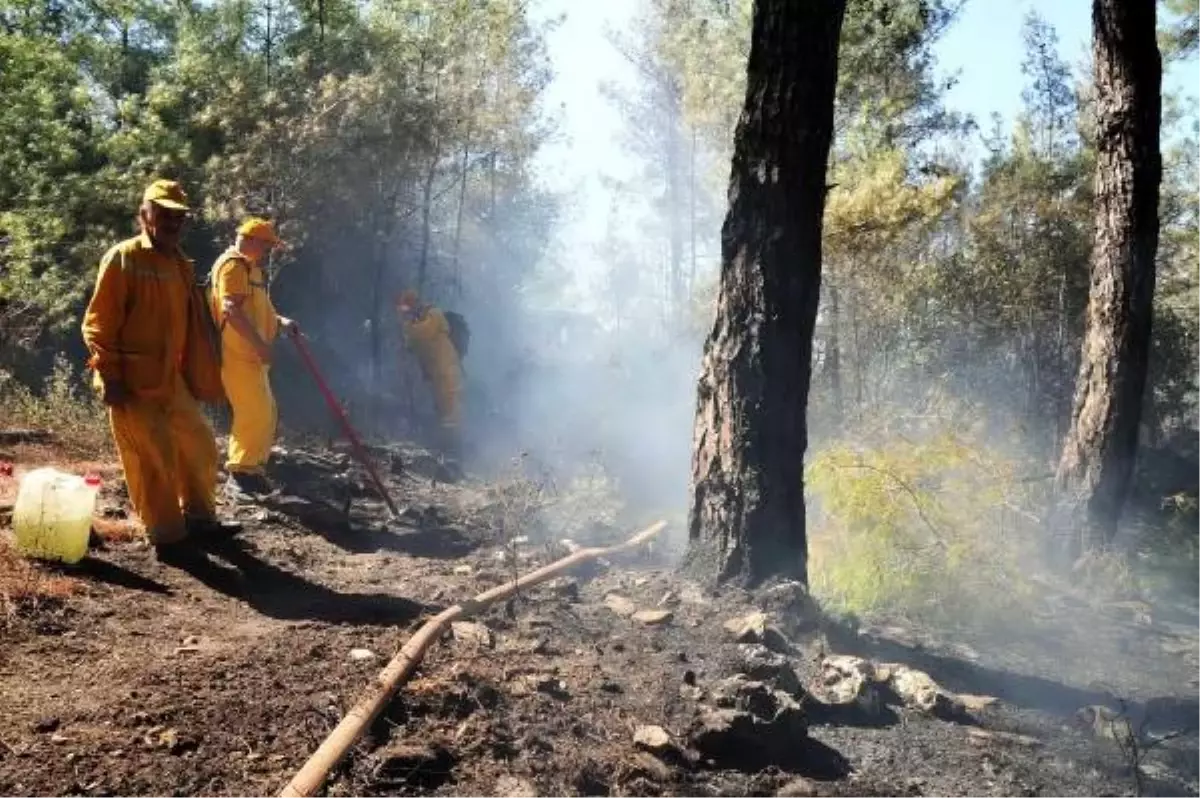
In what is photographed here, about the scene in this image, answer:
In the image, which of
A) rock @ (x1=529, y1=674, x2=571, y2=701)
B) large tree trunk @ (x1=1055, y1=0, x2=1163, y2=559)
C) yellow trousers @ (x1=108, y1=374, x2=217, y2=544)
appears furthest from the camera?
large tree trunk @ (x1=1055, y1=0, x2=1163, y2=559)

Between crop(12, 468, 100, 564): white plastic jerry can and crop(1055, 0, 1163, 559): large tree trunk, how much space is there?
7.18 meters

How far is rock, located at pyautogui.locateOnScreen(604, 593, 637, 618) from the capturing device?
16.9 ft

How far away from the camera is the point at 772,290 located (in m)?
5.25

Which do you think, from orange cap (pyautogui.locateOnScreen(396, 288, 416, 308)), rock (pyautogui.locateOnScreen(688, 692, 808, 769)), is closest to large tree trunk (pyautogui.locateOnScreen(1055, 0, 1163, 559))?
rock (pyautogui.locateOnScreen(688, 692, 808, 769))

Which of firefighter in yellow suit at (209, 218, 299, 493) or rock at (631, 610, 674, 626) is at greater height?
firefighter in yellow suit at (209, 218, 299, 493)

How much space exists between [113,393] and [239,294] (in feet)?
5.98

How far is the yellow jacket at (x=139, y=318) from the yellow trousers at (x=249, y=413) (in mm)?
1538

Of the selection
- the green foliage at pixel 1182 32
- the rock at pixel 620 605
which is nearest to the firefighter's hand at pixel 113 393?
the rock at pixel 620 605

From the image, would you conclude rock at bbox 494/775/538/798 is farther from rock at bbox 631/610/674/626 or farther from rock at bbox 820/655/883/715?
rock at bbox 631/610/674/626

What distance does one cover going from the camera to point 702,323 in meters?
17.2

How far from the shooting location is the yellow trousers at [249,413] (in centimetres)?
670

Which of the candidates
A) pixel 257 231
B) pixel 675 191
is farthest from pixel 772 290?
pixel 675 191

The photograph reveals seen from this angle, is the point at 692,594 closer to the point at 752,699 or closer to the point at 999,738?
the point at 752,699

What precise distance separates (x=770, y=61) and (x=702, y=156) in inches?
1423
